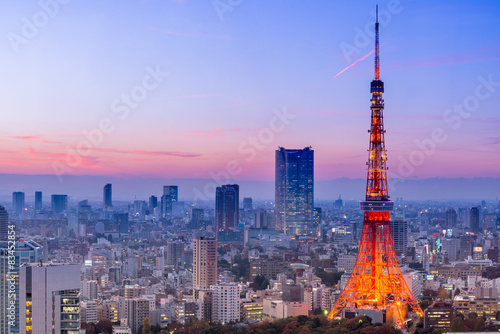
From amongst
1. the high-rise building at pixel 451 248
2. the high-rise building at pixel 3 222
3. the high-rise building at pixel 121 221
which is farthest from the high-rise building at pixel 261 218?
the high-rise building at pixel 3 222

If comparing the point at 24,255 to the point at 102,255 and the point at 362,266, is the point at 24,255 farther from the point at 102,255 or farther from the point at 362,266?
the point at 102,255

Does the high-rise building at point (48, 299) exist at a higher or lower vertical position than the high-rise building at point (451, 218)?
higher

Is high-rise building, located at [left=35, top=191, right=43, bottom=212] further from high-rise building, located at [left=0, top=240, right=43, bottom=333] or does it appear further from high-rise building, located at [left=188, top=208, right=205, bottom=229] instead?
high-rise building, located at [left=0, top=240, right=43, bottom=333]

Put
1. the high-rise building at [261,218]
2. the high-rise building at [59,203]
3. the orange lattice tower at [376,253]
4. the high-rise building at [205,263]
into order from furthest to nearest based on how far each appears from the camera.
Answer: the high-rise building at [261,218]
the high-rise building at [59,203]
the high-rise building at [205,263]
the orange lattice tower at [376,253]

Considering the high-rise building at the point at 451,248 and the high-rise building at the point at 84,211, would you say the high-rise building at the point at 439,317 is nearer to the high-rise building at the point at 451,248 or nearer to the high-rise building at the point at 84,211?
the high-rise building at the point at 451,248

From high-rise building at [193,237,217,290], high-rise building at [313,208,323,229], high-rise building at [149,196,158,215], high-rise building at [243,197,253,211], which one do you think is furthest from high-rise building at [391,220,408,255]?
high-rise building at [149,196,158,215]

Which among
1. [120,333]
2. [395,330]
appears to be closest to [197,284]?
[120,333]
